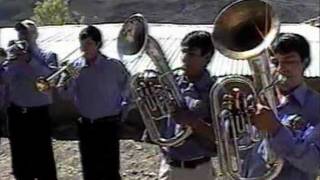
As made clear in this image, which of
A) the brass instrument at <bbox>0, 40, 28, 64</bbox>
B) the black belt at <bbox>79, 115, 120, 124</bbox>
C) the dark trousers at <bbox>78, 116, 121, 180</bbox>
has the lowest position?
the dark trousers at <bbox>78, 116, 121, 180</bbox>

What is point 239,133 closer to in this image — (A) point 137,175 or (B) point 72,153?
(A) point 137,175

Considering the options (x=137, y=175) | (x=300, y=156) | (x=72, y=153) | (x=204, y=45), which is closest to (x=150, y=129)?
(x=204, y=45)

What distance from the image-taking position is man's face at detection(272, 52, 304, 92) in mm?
2848

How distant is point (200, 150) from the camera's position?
12.9 feet

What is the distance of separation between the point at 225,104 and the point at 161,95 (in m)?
0.84

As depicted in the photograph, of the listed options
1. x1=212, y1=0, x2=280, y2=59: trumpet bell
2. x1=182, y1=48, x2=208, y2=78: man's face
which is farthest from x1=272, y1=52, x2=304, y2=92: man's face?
x1=182, y1=48, x2=208, y2=78: man's face

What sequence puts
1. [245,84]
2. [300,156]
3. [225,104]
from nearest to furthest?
[300,156]
[225,104]
[245,84]

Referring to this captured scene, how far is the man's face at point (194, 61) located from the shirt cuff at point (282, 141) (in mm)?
1107

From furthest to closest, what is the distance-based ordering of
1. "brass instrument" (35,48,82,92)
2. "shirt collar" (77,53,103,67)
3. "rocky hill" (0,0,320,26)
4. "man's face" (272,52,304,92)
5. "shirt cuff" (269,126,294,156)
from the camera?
"rocky hill" (0,0,320,26), "shirt collar" (77,53,103,67), "brass instrument" (35,48,82,92), "man's face" (272,52,304,92), "shirt cuff" (269,126,294,156)

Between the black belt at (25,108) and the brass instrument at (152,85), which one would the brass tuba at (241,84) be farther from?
the black belt at (25,108)

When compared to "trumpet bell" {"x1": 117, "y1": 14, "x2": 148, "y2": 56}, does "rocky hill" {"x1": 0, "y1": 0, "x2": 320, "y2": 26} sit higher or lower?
higher

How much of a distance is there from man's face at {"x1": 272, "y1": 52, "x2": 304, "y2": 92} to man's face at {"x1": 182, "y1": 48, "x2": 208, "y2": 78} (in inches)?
37.9

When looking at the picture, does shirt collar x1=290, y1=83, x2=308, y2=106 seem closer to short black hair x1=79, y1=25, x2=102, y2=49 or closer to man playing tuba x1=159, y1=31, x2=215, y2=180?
man playing tuba x1=159, y1=31, x2=215, y2=180

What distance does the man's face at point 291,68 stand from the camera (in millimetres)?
2848
